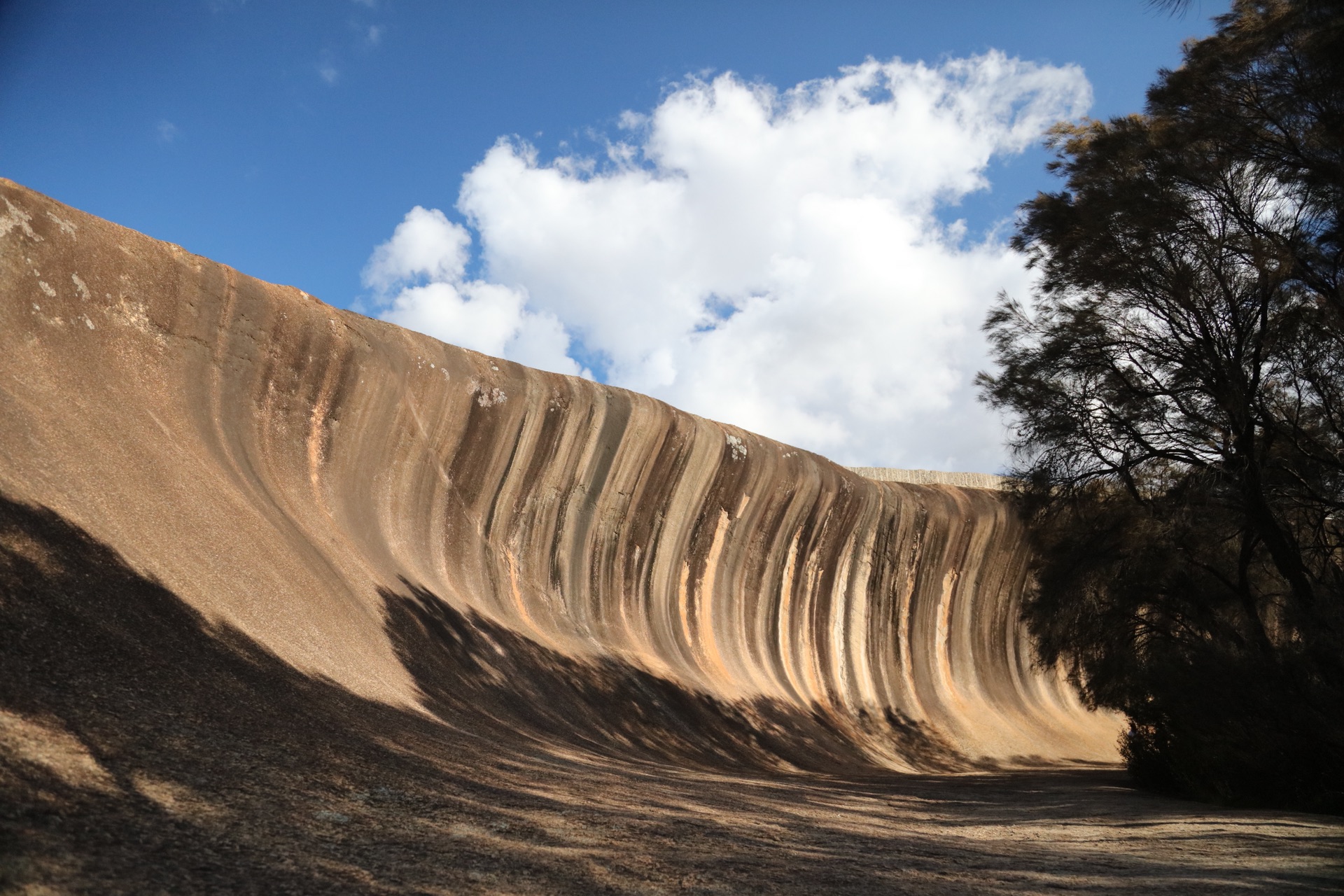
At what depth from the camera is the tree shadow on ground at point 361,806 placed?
413 cm

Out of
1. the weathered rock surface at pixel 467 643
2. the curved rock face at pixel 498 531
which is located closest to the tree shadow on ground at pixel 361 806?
the weathered rock surface at pixel 467 643

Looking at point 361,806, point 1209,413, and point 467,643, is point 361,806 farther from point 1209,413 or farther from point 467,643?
point 1209,413

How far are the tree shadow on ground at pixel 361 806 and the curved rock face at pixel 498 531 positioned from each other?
139 cm

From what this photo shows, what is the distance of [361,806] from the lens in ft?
17.8

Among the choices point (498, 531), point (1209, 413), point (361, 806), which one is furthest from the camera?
point (498, 531)

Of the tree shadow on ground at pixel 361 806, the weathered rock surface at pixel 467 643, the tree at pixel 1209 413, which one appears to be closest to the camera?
the tree shadow on ground at pixel 361 806

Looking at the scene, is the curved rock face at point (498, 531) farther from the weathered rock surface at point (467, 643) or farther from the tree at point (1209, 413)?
the tree at point (1209, 413)

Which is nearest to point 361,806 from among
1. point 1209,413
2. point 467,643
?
point 467,643

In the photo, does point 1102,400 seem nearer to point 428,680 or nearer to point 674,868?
point 428,680

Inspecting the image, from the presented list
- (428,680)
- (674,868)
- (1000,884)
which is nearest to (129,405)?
(428,680)

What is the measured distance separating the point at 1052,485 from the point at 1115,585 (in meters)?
1.80

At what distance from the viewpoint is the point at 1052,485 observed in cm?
1446

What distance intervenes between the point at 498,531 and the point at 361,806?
526 inches

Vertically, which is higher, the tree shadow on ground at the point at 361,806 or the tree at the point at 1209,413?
the tree at the point at 1209,413
